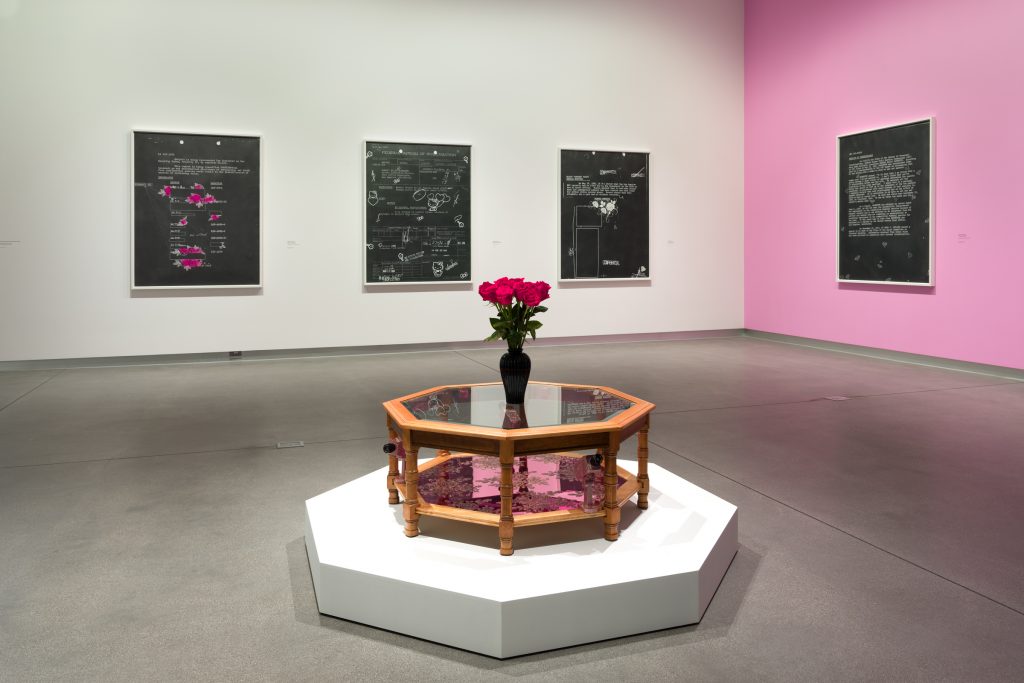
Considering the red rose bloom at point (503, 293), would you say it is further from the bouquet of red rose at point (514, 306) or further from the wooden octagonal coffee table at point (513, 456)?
the wooden octagonal coffee table at point (513, 456)

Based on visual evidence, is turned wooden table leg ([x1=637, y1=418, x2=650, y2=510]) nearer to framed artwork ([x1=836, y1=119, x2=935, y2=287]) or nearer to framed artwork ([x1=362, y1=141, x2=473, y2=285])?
framed artwork ([x1=836, y1=119, x2=935, y2=287])

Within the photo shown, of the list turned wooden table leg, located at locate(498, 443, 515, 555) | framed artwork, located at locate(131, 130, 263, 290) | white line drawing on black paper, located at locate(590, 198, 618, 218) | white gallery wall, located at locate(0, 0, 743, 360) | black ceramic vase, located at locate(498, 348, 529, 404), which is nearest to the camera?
turned wooden table leg, located at locate(498, 443, 515, 555)

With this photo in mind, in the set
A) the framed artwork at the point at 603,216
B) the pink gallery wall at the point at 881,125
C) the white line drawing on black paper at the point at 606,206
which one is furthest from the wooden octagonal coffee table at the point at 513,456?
Answer: the white line drawing on black paper at the point at 606,206

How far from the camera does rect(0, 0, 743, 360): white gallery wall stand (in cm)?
679

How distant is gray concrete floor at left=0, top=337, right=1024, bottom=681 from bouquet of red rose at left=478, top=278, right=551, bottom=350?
3.29 ft

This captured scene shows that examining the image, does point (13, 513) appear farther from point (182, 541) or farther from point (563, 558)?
point (563, 558)

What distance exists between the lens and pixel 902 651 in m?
1.88

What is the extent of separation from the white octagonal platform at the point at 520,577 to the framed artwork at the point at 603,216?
5.96 metres

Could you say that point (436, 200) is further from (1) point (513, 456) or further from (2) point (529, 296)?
(1) point (513, 456)

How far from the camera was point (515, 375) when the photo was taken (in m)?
2.70

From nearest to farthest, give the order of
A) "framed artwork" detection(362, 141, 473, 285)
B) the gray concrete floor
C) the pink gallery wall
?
the gray concrete floor < the pink gallery wall < "framed artwork" detection(362, 141, 473, 285)

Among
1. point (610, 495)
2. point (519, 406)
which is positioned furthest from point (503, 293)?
point (610, 495)

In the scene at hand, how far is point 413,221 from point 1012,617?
21.0 ft

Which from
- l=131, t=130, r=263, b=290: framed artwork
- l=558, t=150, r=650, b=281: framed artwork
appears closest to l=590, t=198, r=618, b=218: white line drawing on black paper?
l=558, t=150, r=650, b=281: framed artwork
